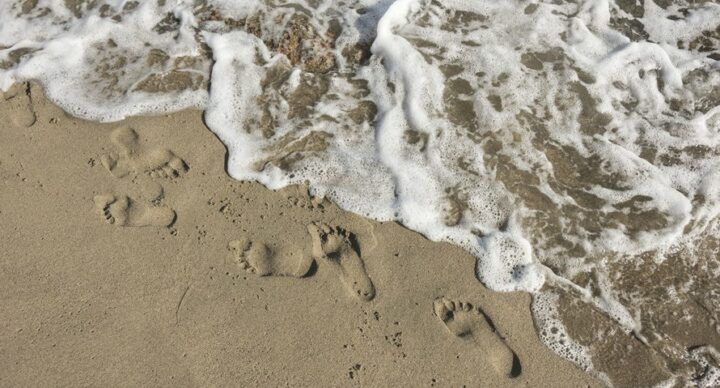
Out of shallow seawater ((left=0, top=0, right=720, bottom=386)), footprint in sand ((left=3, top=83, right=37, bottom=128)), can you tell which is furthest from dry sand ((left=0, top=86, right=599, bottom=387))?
footprint in sand ((left=3, top=83, right=37, bottom=128))

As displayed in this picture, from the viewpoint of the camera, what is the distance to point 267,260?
3.32 m

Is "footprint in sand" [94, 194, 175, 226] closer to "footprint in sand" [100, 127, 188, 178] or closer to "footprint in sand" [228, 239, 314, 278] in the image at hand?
"footprint in sand" [100, 127, 188, 178]

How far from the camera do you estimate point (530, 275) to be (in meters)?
3.35

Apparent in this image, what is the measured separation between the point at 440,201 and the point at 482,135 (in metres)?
0.70

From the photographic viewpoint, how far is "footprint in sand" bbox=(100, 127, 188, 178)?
11.7 feet

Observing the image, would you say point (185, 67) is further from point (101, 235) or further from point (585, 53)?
point (585, 53)

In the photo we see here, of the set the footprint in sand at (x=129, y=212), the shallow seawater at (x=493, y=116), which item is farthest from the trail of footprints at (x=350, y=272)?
the footprint in sand at (x=129, y=212)

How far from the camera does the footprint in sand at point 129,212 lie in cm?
340

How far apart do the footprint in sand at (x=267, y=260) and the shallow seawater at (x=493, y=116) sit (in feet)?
1.75

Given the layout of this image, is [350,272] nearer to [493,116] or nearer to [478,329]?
[478,329]

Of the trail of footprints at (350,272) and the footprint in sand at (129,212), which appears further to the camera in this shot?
the footprint in sand at (129,212)

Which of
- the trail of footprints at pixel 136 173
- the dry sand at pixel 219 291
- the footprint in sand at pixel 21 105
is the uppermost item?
the footprint in sand at pixel 21 105

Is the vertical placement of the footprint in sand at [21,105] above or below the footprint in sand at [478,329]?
above

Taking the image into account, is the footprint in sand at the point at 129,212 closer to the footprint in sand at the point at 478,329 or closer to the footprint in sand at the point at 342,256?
the footprint in sand at the point at 342,256
